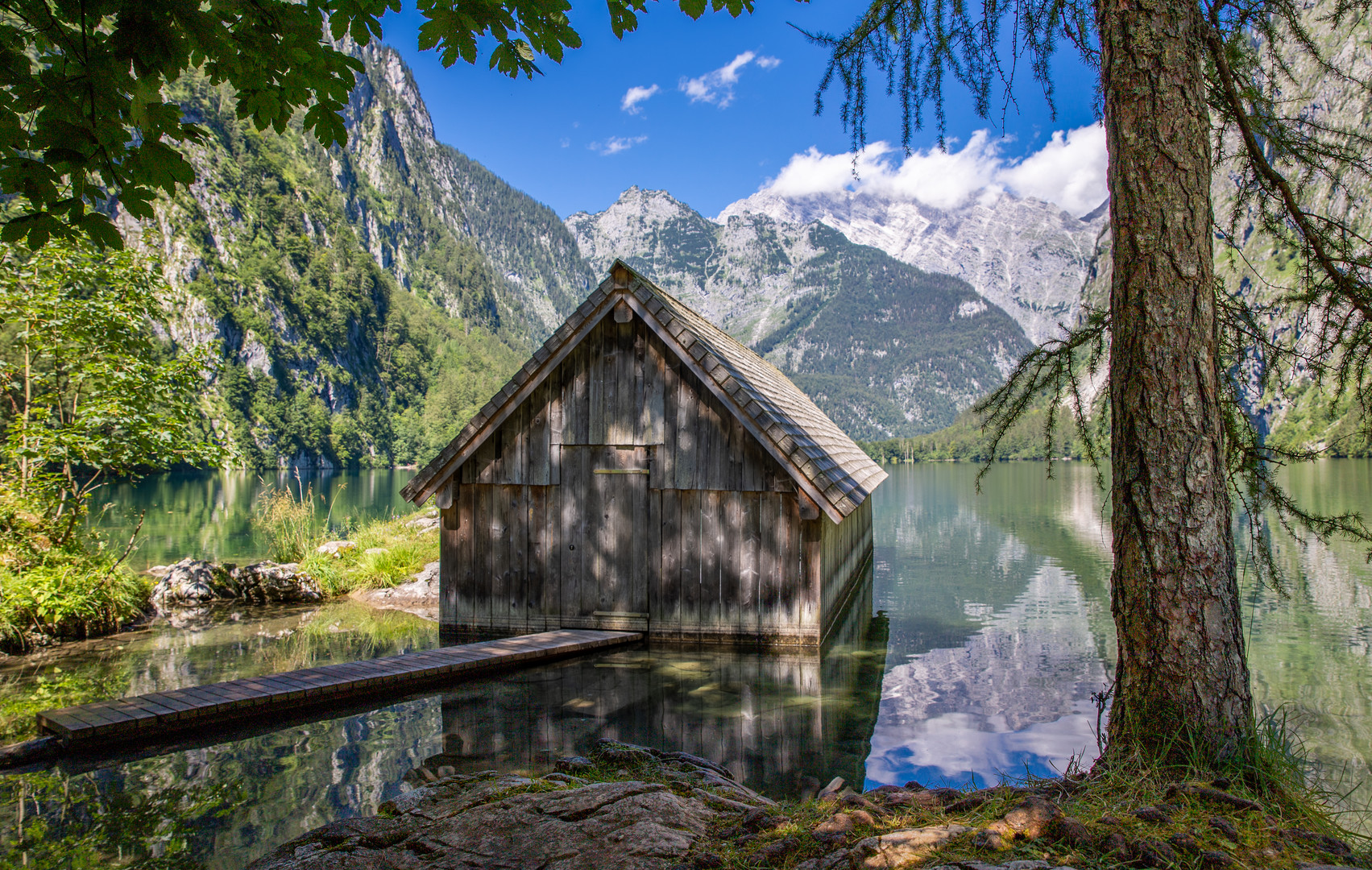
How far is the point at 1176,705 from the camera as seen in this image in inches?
142

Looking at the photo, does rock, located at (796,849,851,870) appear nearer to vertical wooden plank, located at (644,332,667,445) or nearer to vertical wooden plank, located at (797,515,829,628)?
vertical wooden plank, located at (797,515,829,628)

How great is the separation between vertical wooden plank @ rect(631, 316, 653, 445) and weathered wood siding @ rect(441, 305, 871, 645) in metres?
0.02

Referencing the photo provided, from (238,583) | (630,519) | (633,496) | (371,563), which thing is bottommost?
(238,583)

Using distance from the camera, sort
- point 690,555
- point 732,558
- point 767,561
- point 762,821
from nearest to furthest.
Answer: point 762,821 < point 767,561 < point 732,558 < point 690,555

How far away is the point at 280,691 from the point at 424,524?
12.6m

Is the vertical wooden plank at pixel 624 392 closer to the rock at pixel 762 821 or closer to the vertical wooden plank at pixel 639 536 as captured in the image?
the vertical wooden plank at pixel 639 536

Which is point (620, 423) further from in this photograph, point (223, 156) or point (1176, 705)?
point (223, 156)

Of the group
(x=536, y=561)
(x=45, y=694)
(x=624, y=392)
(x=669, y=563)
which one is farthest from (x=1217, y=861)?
(x=45, y=694)

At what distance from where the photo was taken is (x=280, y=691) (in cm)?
686

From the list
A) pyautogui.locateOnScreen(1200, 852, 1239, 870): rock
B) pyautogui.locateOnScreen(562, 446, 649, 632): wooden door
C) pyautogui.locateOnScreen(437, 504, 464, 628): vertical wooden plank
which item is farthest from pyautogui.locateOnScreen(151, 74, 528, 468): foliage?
pyautogui.locateOnScreen(1200, 852, 1239, 870): rock

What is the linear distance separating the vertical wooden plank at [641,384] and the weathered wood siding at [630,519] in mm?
21

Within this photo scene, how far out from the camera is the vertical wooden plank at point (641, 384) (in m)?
9.78

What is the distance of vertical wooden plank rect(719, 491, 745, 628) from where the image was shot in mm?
9469

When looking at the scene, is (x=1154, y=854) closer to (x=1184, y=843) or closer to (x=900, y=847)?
(x=1184, y=843)
